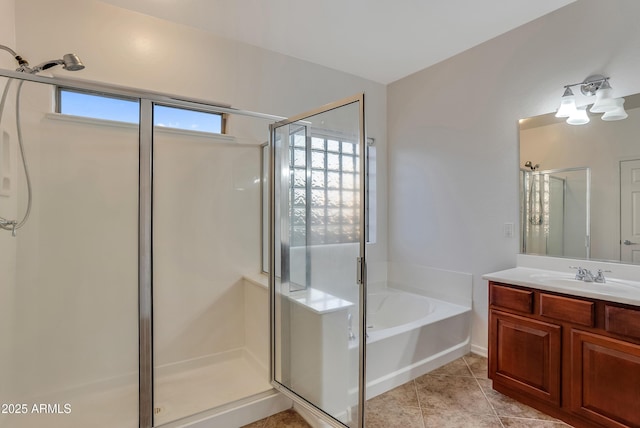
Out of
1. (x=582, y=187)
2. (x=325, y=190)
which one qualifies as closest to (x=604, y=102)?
(x=582, y=187)

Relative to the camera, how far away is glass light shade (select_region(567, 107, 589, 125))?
7.22 ft

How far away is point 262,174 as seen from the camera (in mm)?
2756

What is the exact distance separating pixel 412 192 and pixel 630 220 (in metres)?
1.68

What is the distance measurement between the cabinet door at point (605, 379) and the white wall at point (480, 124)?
3.08 ft

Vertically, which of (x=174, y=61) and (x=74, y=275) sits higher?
(x=174, y=61)

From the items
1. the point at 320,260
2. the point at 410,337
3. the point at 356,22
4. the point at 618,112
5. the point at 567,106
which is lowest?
the point at 410,337

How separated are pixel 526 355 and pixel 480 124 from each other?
6.05 feet

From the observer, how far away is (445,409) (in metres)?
2.02

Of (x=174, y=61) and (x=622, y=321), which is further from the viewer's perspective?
(x=174, y=61)

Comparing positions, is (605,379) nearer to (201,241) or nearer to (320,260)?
(320,260)

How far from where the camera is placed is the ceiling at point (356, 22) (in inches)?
86.7

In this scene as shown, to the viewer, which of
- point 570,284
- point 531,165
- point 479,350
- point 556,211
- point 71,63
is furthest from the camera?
point 479,350

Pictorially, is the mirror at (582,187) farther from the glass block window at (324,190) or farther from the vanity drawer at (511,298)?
the glass block window at (324,190)

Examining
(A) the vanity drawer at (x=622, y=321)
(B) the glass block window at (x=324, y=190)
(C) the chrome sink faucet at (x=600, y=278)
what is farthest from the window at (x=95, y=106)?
(C) the chrome sink faucet at (x=600, y=278)
